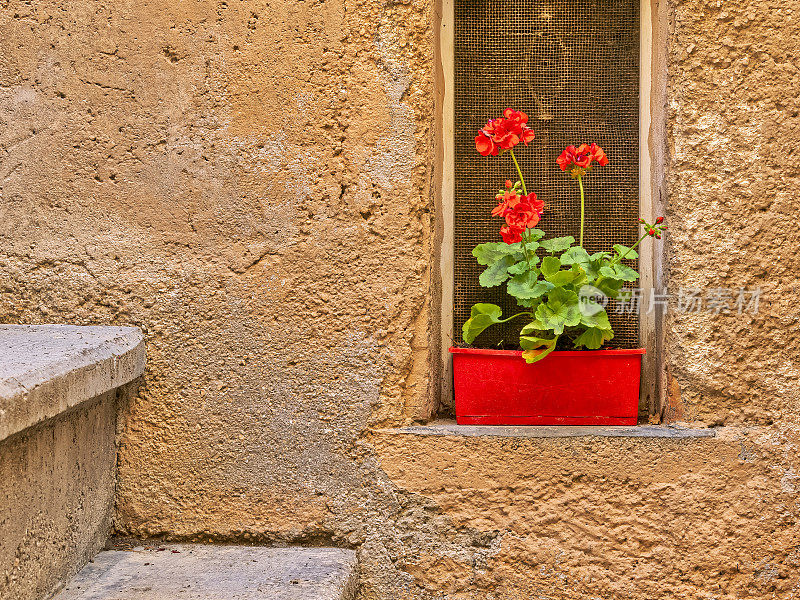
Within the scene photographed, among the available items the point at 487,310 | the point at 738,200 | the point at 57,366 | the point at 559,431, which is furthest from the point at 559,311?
the point at 57,366

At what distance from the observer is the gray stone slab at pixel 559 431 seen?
1705mm

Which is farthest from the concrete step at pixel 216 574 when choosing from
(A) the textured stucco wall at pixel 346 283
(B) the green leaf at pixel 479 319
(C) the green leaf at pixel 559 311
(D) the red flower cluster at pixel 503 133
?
(D) the red flower cluster at pixel 503 133

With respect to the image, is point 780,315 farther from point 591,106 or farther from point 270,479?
point 270,479

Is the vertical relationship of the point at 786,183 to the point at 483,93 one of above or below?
below

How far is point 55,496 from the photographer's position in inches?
59.5

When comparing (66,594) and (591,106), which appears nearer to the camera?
(66,594)

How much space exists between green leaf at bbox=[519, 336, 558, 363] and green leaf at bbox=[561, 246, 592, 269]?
21cm

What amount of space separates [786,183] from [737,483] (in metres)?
0.83

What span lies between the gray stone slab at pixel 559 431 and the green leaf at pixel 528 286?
370 millimetres

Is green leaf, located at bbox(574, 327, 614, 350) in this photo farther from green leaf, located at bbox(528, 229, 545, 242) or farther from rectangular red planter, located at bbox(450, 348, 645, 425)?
green leaf, located at bbox(528, 229, 545, 242)

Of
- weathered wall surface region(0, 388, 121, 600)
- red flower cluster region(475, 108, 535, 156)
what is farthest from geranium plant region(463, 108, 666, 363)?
weathered wall surface region(0, 388, 121, 600)

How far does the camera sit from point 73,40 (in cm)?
181

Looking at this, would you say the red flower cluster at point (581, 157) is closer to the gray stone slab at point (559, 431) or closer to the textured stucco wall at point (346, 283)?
the textured stucco wall at point (346, 283)

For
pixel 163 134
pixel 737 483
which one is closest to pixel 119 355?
pixel 163 134
